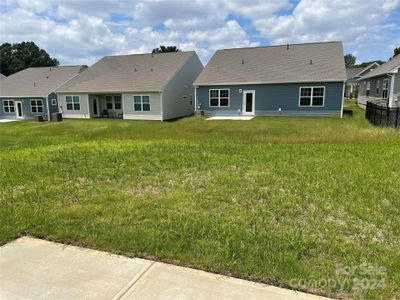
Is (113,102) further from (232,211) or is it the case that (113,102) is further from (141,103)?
(232,211)

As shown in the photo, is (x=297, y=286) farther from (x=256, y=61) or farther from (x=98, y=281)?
(x=256, y=61)

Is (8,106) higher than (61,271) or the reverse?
higher

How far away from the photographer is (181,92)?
29.2 meters

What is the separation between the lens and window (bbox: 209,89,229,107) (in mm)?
25859

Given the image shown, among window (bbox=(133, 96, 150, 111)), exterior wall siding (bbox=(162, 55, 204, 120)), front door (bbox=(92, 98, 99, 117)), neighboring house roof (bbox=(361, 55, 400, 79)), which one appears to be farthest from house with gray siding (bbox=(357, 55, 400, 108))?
front door (bbox=(92, 98, 99, 117))

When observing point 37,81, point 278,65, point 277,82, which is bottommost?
point 277,82

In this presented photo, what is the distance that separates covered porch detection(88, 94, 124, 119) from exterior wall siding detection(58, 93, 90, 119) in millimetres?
351

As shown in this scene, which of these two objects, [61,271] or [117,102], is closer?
[61,271]

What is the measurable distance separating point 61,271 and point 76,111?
28.5m

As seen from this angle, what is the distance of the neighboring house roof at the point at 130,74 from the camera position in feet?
88.1

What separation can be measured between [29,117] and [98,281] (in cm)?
3310

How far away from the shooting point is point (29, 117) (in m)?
31.4

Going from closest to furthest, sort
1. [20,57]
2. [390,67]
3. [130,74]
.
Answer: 1. [390,67]
2. [130,74]
3. [20,57]

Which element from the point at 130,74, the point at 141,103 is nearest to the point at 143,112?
the point at 141,103
